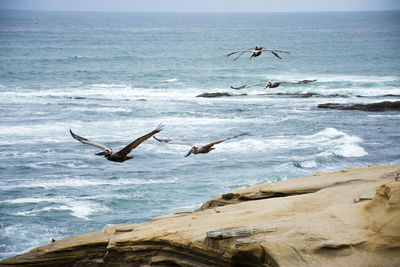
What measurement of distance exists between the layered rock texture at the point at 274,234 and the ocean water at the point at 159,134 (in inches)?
214

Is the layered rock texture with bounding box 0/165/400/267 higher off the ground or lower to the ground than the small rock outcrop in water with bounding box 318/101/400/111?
higher

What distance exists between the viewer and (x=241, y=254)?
797cm

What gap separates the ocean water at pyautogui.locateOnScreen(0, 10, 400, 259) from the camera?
60.1ft

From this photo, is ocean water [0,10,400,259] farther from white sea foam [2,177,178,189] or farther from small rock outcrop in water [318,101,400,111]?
small rock outcrop in water [318,101,400,111]

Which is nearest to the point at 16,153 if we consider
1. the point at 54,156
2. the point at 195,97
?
the point at 54,156

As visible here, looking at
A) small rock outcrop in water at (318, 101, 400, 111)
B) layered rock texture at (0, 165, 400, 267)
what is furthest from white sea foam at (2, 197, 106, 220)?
small rock outcrop in water at (318, 101, 400, 111)

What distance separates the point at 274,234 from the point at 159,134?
22063 mm

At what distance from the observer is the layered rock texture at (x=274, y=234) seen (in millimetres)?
7570

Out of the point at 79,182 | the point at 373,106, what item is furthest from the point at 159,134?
the point at 373,106

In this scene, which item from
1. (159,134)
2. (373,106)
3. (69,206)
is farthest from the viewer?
(373,106)

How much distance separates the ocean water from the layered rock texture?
545 cm

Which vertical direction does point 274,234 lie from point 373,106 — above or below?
above

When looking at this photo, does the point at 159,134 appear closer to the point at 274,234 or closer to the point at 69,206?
the point at 69,206

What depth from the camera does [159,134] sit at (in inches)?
1172
